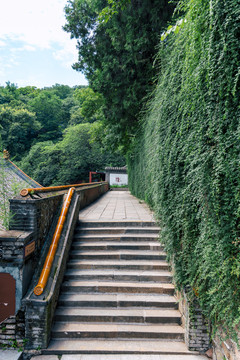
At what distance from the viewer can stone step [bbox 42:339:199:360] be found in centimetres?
298

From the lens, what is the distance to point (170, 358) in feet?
9.49

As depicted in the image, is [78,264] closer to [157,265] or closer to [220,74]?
[157,265]

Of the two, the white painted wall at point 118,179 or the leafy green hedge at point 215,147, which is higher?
the leafy green hedge at point 215,147

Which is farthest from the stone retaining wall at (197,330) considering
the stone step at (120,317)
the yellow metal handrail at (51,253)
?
the yellow metal handrail at (51,253)

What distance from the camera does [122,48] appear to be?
739cm

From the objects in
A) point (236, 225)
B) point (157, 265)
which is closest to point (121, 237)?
point (157, 265)

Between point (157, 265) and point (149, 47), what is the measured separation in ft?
21.8

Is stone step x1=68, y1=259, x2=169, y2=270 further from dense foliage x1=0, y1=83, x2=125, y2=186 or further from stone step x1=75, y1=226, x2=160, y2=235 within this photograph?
dense foliage x1=0, y1=83, x2=125, y2=186

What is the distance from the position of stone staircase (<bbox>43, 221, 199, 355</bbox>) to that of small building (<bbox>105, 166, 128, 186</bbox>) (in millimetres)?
23943

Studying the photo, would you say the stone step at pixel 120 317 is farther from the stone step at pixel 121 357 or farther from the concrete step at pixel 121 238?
the concrete step at pixel 121 238

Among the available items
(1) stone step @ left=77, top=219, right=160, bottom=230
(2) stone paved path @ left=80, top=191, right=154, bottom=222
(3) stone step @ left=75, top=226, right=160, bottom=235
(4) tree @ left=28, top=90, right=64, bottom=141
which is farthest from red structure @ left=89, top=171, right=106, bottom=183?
(3) stone step @ left=75, top=226, right=160, bottom=235

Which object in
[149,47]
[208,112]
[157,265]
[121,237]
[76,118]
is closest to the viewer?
[208,112]

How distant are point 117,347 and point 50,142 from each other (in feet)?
106

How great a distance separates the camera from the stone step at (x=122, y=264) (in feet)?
13.8
